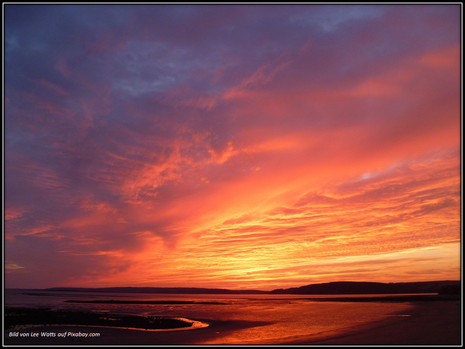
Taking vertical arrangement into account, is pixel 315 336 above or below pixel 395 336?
below

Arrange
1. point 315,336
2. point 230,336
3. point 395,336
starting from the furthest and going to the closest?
point 230,336, point 315,336, point 395,336

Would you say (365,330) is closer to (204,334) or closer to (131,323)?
(204,334)

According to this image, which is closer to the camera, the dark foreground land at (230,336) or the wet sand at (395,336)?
the wet sand at (395,336)

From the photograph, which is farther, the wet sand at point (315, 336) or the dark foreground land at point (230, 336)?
the dark foreground land at point (230, 336)

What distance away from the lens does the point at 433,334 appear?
2786 centimetres

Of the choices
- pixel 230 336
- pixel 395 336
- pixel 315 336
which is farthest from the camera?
pixel 230 336

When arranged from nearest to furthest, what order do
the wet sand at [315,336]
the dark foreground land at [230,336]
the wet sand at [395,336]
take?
the wet sand at [395,336] < the wet sand at [315,336] < the dark foreground land at [230,336]

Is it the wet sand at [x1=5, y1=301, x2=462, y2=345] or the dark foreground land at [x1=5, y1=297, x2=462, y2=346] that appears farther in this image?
the dark foreground land at [x1=5, y1=297, x2=462, y2=346]

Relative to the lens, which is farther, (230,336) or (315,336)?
(230,336)

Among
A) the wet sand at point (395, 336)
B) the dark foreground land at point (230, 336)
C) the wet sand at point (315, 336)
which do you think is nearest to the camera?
the wet sand at point (395, 336)

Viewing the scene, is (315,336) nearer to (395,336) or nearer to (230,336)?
(395,336)

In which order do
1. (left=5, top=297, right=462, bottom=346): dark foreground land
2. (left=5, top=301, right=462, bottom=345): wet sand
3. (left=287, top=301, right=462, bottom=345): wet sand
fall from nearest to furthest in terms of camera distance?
1. (left=287, top=301, right=462, bottom=345): wet sand
2. (left=5, top=301, right=462, bottom=345): wet sand
3. (left=5, top=297, right=462, bottom=346): dark foreground land

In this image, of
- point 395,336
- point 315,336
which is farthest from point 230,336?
point 395,336

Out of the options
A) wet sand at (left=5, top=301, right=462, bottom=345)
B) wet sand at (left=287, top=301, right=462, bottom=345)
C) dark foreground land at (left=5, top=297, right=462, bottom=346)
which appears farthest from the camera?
dark foreground land at (left=5, top=297, right=462, bottom=346)
